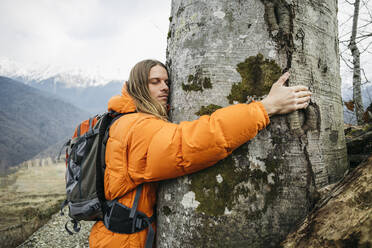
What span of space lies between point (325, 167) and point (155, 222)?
140 cm

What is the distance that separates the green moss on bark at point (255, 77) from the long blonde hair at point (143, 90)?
0.64 meters

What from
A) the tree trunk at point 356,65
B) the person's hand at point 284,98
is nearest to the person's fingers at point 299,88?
the person's hand at point 284,98

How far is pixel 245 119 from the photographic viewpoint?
122 cm

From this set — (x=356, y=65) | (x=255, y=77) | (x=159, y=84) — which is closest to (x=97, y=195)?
(x=159, y=84)

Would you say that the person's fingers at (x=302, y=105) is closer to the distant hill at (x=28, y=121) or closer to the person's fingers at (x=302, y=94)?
the person's fingers at (x=302, y=94)

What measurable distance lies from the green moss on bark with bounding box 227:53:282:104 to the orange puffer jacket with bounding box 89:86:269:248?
156mm

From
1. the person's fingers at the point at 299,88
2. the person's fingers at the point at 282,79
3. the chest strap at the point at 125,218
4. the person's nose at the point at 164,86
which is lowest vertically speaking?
the chest strap at the point at 125,218

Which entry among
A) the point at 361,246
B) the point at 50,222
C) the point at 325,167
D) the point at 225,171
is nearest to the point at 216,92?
the point at 225,171

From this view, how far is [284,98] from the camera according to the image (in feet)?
4.24

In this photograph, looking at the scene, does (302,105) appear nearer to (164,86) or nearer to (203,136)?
(203,136)

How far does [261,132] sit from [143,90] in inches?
43.6

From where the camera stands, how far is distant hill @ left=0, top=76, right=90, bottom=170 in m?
74.9

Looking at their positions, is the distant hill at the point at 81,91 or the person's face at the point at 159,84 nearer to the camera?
the person's face at the point at 159,84

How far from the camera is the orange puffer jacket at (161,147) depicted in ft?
4.00
